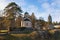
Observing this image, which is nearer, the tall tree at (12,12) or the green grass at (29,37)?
the green grass at (29,37)

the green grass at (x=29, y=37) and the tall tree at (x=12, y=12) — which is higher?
the tall tree at (x=12, y=12)

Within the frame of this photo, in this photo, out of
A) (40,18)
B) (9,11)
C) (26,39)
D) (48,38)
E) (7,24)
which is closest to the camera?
(26,39)

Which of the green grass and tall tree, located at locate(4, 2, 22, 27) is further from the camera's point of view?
tall tree, located at locate(4, 2, 22, 27)

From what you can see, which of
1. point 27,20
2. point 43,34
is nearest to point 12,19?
point 27,20

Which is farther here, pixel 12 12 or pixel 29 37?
pixel 12 12

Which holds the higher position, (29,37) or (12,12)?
(12,12)

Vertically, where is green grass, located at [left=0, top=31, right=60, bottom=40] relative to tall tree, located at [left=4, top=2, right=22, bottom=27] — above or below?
below

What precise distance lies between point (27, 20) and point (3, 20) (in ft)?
34.8

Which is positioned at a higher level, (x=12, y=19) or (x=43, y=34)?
(x=12, y=19)

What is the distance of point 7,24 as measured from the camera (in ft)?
155

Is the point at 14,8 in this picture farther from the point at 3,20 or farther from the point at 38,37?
the point at 38,37

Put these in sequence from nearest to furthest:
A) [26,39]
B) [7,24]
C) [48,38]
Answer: [26,39] < [48,38] < [7,24]

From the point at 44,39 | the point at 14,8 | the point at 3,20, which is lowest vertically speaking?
the point at 44,39

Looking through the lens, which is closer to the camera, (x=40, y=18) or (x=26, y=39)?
(x=26, y=39)
